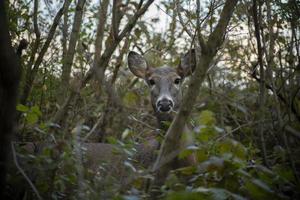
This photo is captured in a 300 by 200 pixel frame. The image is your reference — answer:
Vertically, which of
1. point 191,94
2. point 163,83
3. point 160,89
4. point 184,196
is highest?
point 163,83

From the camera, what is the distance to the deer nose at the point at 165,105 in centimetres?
720

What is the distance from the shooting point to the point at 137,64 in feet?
29.5

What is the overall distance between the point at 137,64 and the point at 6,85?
642cm

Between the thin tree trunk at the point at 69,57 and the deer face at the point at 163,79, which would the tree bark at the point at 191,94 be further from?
the deer face at the point at 163,79

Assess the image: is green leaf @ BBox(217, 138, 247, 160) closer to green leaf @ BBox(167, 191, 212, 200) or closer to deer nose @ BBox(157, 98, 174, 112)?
green leaf @ BBox(167, 191, 212, 200)

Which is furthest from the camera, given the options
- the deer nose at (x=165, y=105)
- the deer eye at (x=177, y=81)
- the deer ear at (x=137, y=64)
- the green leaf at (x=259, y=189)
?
the deer ear at (x=137, y=64)

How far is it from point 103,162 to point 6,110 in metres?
1.66

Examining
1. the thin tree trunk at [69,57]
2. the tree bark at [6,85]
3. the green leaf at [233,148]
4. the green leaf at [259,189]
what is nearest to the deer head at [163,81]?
the thin tree trunk at [69,57]

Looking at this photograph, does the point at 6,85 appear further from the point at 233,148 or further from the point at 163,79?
the point at 163,79

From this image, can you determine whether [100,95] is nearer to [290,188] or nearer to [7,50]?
[290,188]

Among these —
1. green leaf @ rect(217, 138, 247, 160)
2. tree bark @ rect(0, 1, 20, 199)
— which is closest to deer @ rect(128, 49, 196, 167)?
green leaf @ rect(217, 138, 247, 160)

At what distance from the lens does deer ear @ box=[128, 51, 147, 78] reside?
886 centimetres

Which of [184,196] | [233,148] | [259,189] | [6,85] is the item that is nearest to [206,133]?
[233,148]

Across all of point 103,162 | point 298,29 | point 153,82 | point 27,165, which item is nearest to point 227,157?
point 103,162
